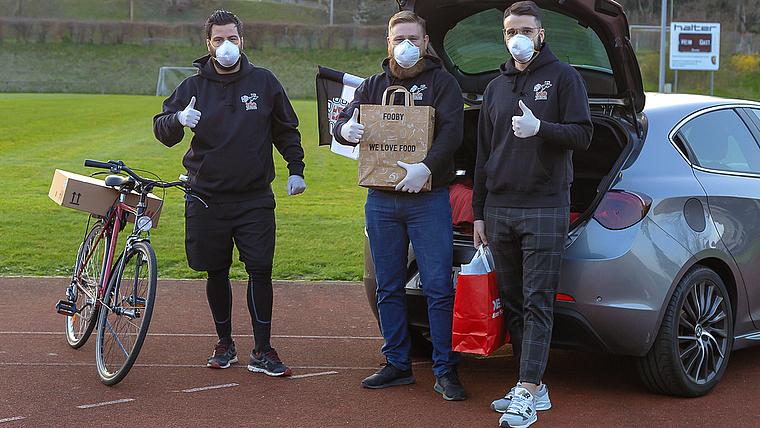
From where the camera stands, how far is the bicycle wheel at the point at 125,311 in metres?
4.43

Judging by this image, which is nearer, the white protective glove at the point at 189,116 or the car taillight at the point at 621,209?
the car taillight at the point at 621,209

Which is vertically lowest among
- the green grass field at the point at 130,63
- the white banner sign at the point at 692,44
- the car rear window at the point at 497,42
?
the car rear window at the point at 497,42

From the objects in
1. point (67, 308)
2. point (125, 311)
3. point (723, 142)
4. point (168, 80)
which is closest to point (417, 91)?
point (723, 142)

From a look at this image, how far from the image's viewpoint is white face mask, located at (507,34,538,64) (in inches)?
153

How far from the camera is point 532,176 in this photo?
3.91m

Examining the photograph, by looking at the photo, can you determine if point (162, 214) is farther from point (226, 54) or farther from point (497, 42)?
point (497, 42)

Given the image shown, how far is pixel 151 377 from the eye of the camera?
15.2ft

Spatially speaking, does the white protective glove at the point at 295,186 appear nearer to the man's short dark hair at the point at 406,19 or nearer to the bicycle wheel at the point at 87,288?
the man's short dark hair at the point at 406,19

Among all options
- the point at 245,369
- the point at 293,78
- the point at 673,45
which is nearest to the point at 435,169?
the point at 245,369

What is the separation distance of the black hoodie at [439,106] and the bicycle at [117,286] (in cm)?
131

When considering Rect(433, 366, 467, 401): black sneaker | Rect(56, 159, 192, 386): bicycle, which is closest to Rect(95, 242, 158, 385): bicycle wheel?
Rect(56, 159, 192, 386): bicycle

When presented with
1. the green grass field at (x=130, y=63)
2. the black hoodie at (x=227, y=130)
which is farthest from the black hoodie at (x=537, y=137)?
the green grass field at (x=130, y=63)

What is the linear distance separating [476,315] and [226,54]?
198 cm

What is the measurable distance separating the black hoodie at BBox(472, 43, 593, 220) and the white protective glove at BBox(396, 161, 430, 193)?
0.32 m
